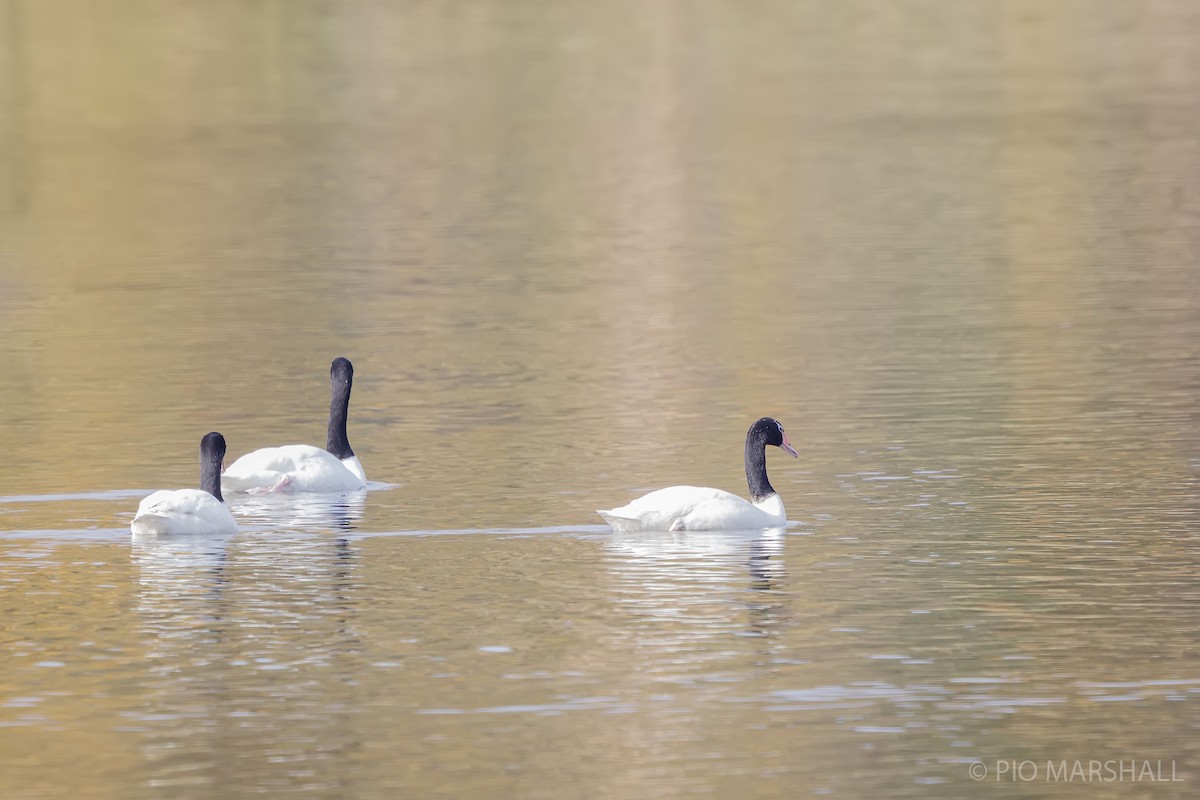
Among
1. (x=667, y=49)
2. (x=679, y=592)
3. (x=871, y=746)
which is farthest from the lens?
(x=667, y=49)

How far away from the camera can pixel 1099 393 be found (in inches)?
1127

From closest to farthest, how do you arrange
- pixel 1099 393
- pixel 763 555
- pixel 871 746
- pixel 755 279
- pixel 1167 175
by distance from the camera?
pixel 871 746 < pixel 763 555 < pixel 1099 393 < pixel 755 279 < pixel 1167 175

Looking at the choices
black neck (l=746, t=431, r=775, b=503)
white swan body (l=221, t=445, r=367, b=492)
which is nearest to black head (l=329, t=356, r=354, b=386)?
white swan body (l=221, t=445, r=367, b=492)

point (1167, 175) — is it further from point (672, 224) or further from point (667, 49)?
point (667, 49)

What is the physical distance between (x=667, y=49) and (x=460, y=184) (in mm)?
42183

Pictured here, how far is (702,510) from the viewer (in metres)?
21.2

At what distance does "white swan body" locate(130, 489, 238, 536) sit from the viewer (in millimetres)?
20859

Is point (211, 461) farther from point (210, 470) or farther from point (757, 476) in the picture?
point (757, 476)

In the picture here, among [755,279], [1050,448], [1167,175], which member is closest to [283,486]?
[1050,448]

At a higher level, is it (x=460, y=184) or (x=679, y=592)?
(x=460, y=184)

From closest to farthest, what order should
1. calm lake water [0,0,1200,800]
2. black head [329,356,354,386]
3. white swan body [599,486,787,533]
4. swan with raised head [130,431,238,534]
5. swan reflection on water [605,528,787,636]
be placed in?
calm lake water [0,0,1200,800] < swan reflection on water [605,528,787,636] < swan with raised head [130,431,238,534] < white swan body [599,486,787,533] < black head [329,356,354,386]

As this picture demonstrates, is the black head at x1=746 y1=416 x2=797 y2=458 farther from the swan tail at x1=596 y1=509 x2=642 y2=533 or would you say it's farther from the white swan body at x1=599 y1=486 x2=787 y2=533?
the swan tail at x1=596 y1=509 x2=642 y2=533

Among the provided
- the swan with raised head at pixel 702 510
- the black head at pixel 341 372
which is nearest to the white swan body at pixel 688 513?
the swan with raised head at pixel 702 510

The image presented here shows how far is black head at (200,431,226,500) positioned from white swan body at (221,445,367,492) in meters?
1.46
